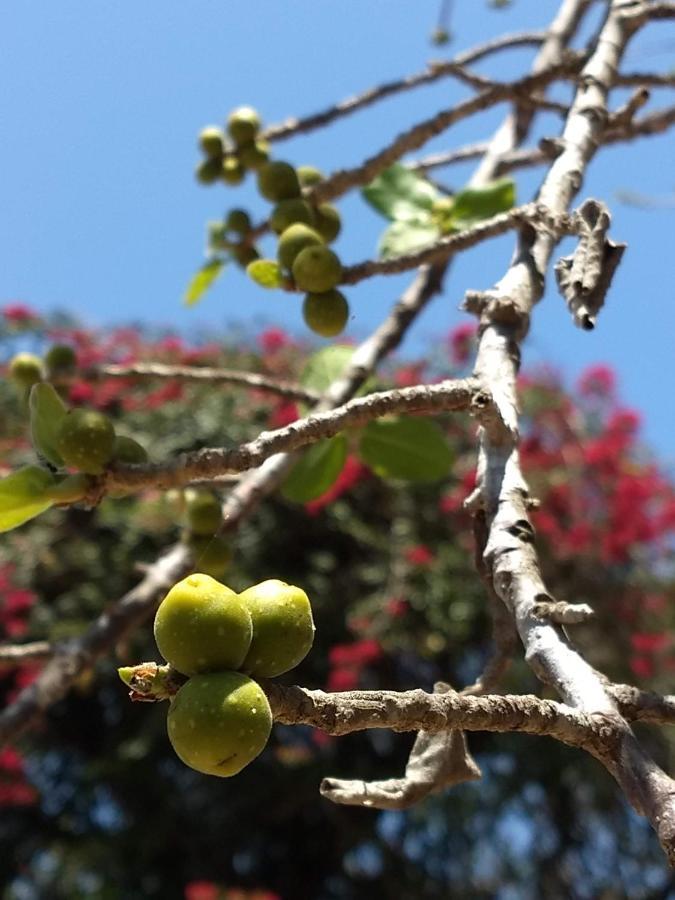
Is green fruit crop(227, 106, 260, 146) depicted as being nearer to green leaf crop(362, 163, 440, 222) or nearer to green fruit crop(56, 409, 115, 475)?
green leaf crop(362, 163, 440, 222)

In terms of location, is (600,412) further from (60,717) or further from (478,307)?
(478,307)

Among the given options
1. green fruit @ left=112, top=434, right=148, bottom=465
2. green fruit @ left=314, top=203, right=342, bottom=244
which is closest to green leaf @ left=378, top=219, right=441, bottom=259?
green fruit @ left=314, top=203, right=342, bottom=244

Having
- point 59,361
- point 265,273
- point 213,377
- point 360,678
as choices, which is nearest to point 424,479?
point 213,377

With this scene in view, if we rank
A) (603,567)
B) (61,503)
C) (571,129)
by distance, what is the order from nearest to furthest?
(61,503), (571,129), (603,567)

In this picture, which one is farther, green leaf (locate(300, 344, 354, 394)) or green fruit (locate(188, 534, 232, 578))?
green leaf (locate(300, 344, 354, 394))

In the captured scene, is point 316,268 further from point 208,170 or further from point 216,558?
point 208,170

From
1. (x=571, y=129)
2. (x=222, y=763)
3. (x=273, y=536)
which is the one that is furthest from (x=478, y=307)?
(x=273, y=536)
